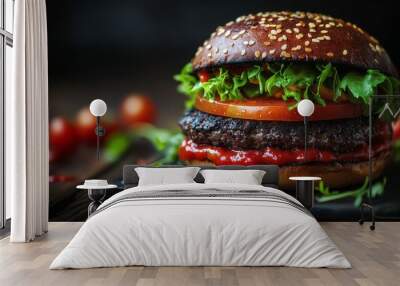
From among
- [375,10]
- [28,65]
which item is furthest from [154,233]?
[375,10]

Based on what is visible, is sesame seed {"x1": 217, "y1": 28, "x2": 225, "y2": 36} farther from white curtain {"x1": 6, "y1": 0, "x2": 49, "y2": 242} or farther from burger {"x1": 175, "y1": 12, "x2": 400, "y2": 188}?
white curtain {"x1": 6, "y1": 0, "x2": 49, "y2": 242}

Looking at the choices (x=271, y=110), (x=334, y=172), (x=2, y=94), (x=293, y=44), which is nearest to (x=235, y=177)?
(x=271, y=110)

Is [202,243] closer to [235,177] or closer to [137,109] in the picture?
[235,177]

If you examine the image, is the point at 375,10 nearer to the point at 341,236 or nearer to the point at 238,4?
the point at 238,4

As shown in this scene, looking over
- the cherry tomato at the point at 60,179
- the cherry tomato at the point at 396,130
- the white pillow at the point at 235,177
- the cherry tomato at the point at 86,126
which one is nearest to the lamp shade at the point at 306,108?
the white pillow at the point at 235,177

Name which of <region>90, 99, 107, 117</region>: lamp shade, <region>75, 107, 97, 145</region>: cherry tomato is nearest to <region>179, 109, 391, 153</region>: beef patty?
<region>90, 99, 107, 117</region>: lamp shade

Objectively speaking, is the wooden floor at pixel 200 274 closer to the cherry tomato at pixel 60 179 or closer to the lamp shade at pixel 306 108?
the lamp shade at pixel 306 108
